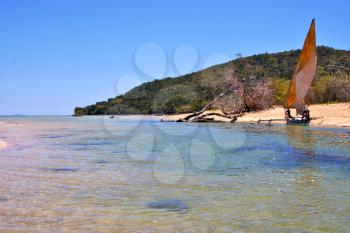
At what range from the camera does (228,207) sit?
6.10 meters

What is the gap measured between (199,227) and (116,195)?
2.37 metres

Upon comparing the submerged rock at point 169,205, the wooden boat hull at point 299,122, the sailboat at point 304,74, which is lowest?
the submerged rock at point 169,205

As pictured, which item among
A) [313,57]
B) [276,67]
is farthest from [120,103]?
[313,57]

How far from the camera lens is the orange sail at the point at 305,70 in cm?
3319

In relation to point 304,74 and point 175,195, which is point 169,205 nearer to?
point 175,195

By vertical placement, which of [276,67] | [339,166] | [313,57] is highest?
[276,67]

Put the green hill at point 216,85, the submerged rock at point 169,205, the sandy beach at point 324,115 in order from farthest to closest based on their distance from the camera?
the green hill at point 216,85 < the sandy beach at point 324,115 < the submerged rock at point 169,205

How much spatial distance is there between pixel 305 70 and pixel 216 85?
19883 millimetres

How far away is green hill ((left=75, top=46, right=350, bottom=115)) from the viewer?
49.2 m

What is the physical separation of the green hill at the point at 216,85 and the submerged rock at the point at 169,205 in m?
37.5

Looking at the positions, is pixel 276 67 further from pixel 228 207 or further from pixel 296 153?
pixel 228 207

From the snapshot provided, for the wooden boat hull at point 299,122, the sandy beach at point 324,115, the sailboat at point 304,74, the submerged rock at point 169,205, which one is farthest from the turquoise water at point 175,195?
the sailboat at point 304,74

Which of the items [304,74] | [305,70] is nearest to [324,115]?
[304,74]

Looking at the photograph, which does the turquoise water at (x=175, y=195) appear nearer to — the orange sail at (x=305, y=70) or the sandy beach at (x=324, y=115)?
the sandy beach at (x=324, y=115)
